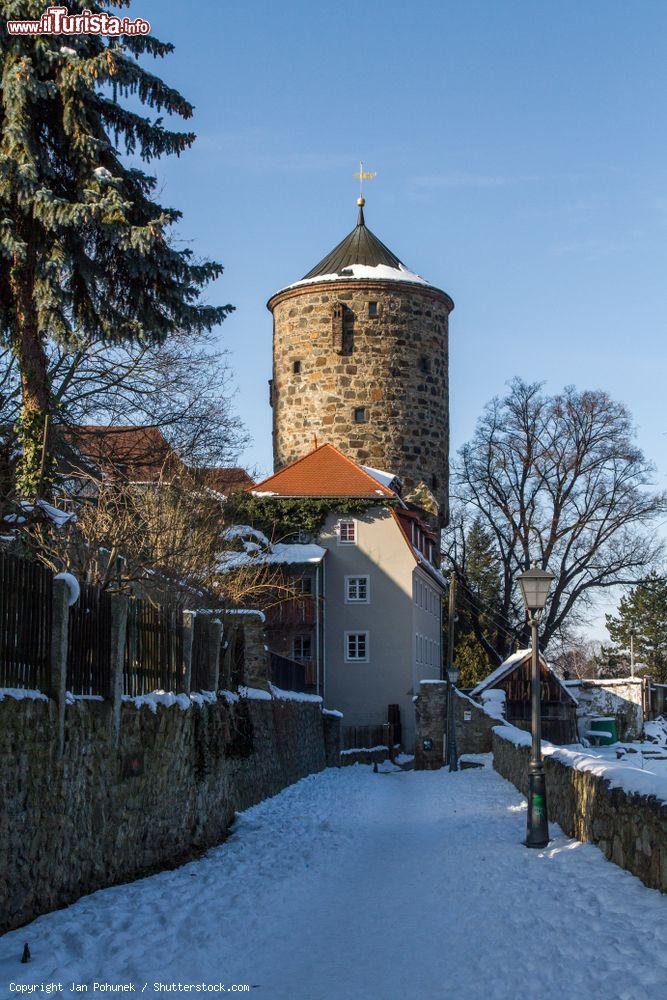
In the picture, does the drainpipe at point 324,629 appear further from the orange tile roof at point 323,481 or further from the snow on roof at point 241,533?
the snow on roof at point 241,533

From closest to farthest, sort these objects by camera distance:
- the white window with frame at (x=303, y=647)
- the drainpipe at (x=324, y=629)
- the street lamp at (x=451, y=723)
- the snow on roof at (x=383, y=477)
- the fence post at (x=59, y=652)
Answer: the fence post at (x=59, y=652) < the street lamp at (x=451, y=723) < the white window with frame at (x=303, y=647) < the drainpipe at (x=324, y=629) < the snow on roof at (x=383, y=477)

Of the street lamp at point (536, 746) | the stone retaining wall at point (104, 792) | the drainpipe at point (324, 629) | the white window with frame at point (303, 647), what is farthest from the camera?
the drainpipe at point (324, 629)

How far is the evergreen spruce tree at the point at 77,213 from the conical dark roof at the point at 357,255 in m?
32.5

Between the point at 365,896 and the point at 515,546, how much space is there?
135 ft

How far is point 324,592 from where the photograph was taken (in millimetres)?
44188

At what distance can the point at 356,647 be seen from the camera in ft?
145

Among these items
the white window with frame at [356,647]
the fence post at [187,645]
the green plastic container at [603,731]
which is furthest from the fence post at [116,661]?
the green plastic container at [603,731]

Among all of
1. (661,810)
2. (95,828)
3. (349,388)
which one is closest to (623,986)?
(661,810)

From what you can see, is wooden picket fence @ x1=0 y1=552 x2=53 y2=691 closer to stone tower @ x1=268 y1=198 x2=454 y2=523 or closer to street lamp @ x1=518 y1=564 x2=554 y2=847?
street lamp @ x1=518 y1=564 x2=554 y2=847

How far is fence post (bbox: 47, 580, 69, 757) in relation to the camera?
10125 mm

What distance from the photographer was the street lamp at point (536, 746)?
45.6 feet

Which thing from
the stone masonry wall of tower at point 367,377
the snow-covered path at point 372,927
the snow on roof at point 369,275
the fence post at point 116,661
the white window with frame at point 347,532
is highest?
the snow on roof at point 369,275

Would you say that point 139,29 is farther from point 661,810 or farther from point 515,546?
point 515,546

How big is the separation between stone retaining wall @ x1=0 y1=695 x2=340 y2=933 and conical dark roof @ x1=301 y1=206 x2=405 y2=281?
34757mm
